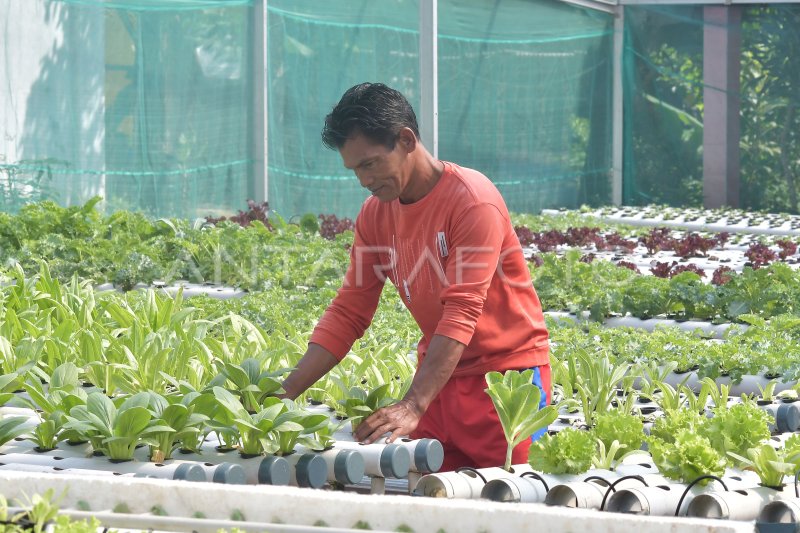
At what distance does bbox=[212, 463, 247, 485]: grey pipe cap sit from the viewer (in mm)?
3064

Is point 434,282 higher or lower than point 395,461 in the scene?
higher

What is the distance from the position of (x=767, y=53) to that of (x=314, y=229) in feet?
29.2

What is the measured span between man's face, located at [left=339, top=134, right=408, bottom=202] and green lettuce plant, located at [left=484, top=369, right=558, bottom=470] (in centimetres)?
57

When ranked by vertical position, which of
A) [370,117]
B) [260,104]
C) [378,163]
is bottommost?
[378,163]

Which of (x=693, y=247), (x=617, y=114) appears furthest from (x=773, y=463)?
(x=617, y=114)

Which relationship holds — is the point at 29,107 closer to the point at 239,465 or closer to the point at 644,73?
the point at 239,465

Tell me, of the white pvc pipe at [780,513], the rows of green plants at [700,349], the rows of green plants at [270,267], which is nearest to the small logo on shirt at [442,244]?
the white pvc pipe at [780,513]

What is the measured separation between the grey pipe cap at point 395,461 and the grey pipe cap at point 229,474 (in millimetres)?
375

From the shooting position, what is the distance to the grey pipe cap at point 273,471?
3.18 meters

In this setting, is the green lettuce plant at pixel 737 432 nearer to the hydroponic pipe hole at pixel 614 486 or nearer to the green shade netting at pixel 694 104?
the hydroponic pipe hole at pixel 614 486

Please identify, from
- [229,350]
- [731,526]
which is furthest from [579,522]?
[229,350]

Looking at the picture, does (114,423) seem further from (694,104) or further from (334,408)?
(694,104)

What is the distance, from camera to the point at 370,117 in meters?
3.22

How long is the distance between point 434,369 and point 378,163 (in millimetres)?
559
